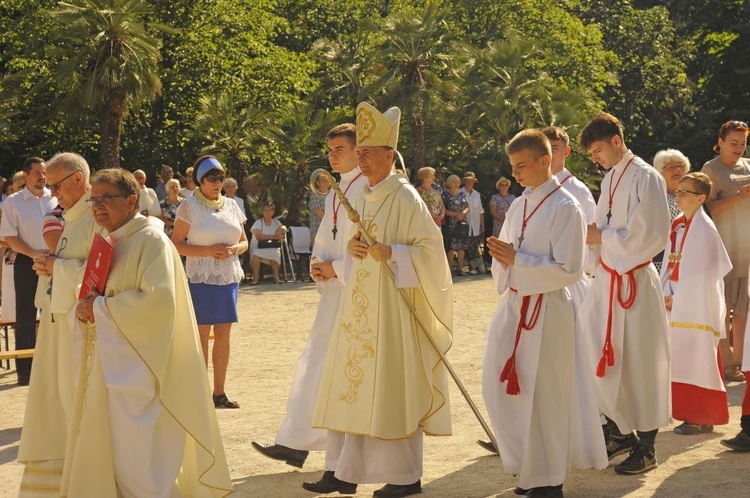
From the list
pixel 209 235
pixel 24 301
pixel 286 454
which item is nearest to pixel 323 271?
pixel 286 454

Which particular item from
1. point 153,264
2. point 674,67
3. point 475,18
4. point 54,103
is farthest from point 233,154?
point 153,264

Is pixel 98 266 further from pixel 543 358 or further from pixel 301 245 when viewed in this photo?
pixel 301 245

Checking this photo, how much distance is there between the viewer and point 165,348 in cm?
641

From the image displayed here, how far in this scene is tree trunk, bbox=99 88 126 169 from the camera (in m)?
26.7

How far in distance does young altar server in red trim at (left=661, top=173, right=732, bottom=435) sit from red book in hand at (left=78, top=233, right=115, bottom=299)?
456 centimetres

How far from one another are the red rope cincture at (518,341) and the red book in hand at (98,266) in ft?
7.55

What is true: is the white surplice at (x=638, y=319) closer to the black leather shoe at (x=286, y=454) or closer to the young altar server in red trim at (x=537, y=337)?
the young altar server in red trim at (x=537, y=337)

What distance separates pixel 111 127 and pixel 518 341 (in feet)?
69.4

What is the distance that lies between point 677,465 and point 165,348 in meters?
3.51

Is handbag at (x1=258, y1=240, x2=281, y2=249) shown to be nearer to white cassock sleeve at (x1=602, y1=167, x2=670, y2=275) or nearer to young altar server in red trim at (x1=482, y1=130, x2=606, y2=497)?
white cassock sleeve at (x1=602, y1=167, x2=670, y2=275)

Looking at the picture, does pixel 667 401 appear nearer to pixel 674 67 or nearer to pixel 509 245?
pixel 509 245

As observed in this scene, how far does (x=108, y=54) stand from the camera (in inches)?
1024

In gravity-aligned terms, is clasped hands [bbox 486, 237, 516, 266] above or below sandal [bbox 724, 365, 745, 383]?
above

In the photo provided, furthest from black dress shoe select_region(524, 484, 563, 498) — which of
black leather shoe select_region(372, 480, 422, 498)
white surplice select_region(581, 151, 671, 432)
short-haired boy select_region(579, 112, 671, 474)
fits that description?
white surplice select_region(581, 151, 671, 432)
